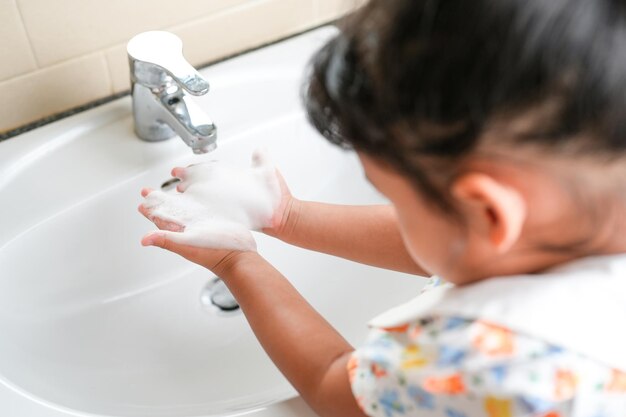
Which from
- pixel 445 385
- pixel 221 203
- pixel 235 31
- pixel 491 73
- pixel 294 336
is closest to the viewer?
pixel 491 73

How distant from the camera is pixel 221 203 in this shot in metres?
0.69

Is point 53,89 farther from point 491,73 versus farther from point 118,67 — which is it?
point 491,73

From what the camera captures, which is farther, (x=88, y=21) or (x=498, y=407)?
(x=88, y=21)

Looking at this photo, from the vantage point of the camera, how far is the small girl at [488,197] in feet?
1.17

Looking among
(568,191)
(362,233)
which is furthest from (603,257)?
(362,233)

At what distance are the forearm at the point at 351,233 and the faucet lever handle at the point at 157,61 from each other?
0.18 metres

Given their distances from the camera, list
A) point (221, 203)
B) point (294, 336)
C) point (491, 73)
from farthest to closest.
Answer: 1. point (221, 203)
2. point (294, 336)
3. point (491, 73)

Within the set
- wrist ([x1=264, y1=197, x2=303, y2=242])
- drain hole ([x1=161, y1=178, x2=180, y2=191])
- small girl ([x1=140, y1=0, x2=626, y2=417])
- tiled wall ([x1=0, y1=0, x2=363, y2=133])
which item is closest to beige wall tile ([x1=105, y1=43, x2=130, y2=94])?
tiled wall ([x1=0, y1=0, x2=363, y2=133])

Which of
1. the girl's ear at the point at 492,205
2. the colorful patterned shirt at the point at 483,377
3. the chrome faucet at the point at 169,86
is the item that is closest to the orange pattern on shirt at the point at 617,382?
the colorful patterned shirt at the point at 483,377

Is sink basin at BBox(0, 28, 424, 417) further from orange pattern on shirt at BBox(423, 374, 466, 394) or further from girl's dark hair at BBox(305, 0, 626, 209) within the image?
girl's dark hair at BBox(305, 0, 626, 209)

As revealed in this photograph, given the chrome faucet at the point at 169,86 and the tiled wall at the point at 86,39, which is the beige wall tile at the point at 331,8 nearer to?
the tiled wall at the point at 86,39

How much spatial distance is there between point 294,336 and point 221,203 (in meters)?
0.17

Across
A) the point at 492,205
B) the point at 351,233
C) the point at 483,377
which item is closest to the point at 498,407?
the point at 483,377

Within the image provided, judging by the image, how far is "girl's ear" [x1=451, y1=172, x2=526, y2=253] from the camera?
1.25 ft
